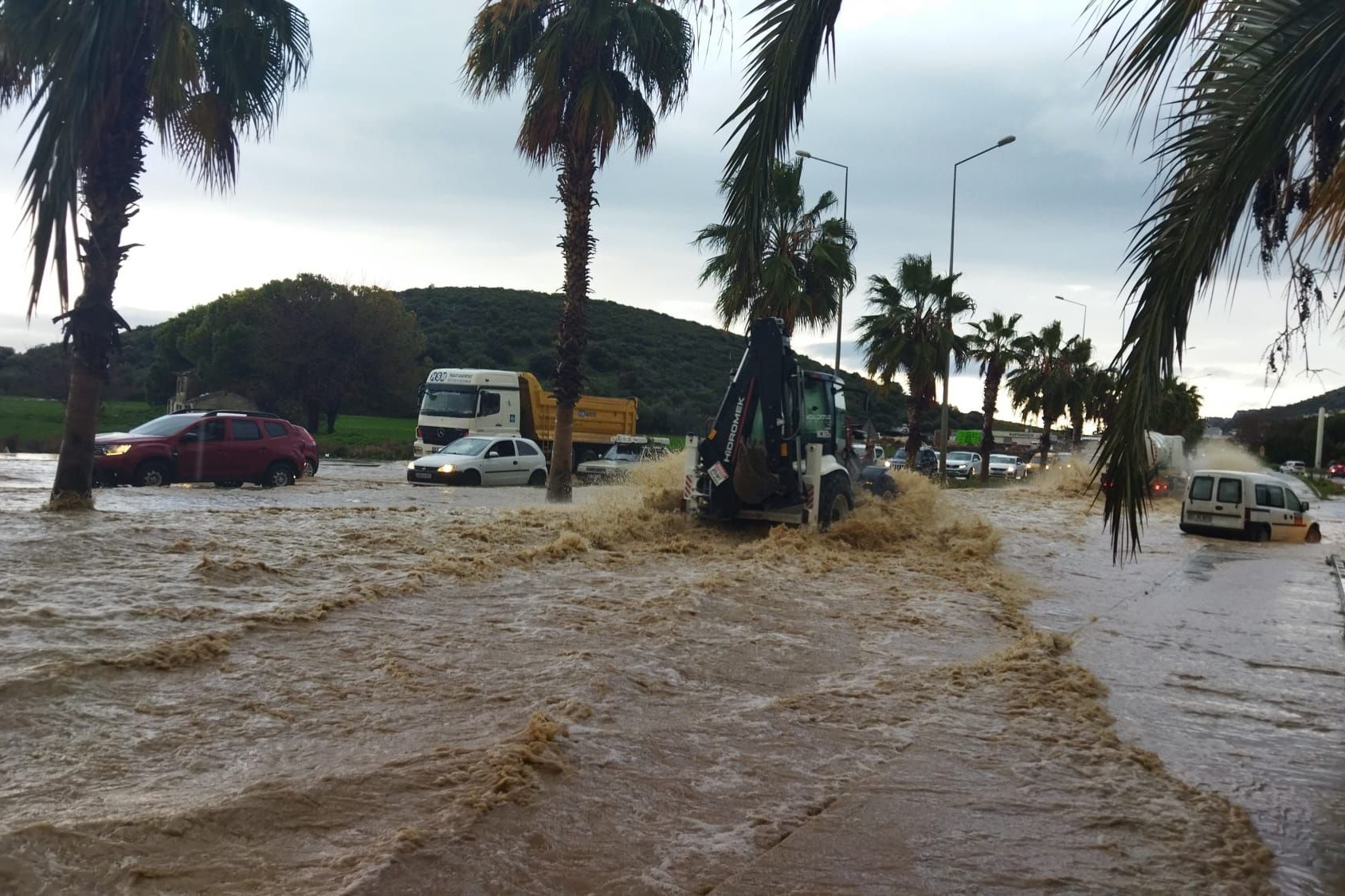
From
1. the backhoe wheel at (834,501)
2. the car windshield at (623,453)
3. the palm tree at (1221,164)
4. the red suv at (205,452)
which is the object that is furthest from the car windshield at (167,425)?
the palm tree at (1221,164)

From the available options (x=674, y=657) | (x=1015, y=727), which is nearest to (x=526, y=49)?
(x=674, y=657)

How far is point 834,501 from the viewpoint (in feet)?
49.0

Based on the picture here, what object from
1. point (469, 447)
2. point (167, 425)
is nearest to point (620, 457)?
point (469, 447)

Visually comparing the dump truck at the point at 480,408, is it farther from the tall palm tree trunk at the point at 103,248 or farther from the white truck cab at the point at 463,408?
the tall palm tree trunk at the point at 103,248

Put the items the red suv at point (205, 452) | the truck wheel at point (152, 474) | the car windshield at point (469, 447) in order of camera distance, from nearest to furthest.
Result: the red suv at point (205, 452) → the truck wheel at point (152, 474) → the car windshield at point (469, 447)

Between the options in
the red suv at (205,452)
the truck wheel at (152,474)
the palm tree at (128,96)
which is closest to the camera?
the palm tree at (128,96)

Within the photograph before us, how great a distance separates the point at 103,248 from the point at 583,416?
68.1ft

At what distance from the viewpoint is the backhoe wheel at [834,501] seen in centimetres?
1470

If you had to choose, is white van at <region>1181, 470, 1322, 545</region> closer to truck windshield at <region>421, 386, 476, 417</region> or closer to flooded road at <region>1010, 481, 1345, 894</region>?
flooded road at <region>1010, 481, 1345, 894</region>

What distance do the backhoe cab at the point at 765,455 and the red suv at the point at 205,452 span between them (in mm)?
10212

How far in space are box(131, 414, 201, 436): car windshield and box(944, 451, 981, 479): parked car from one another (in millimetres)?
32914

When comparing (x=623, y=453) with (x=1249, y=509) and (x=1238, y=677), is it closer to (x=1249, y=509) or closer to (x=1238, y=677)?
(x=1249, y=509)

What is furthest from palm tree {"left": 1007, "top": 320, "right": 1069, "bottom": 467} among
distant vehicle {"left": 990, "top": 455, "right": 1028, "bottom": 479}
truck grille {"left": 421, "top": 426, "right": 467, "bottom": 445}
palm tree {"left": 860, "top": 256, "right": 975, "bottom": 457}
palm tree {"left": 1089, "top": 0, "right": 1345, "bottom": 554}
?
palm tree {"left": 1089, "top": 0, "right": 1345, "bottom": 554}

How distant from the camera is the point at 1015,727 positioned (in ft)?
21.0
